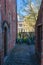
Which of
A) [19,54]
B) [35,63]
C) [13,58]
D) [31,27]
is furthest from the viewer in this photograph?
[31,27]

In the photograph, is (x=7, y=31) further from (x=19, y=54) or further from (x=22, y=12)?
(x=22, y=12)

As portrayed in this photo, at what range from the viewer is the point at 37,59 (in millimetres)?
13711

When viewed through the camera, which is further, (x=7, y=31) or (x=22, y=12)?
(x=22, y=12)

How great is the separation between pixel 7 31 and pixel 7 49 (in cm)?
150

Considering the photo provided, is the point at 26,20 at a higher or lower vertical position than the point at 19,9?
lower

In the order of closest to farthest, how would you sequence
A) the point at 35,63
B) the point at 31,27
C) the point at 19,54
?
1. the point at 35,63
2. the point at 19,54
3. the point at 31,27

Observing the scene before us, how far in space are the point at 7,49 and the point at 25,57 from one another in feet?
5.47

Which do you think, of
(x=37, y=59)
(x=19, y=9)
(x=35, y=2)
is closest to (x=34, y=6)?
(x=35, y=2)

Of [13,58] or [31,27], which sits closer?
[13,58]

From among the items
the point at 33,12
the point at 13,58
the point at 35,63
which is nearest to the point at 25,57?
the point at 13,58

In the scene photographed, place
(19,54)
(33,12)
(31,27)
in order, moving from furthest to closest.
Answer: (31,27) < (33,12) < (19,54)

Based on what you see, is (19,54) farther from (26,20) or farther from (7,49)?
(26,20)

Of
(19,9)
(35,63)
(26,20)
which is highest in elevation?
(19,9)

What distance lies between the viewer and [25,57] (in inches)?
608
